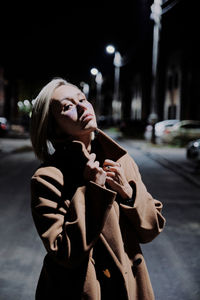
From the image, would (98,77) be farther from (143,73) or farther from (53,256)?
(53,256)

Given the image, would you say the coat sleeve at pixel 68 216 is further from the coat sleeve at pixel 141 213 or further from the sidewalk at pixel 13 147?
the sidewalk at pixel 13 147

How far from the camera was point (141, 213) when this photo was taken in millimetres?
1820

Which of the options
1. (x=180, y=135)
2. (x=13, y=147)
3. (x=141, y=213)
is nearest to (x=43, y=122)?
(x=141, y=213)

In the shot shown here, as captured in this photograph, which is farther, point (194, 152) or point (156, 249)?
point (194, 152)

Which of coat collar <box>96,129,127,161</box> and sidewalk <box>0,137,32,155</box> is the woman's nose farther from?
sidewalk <box>0,137,32,155</box>

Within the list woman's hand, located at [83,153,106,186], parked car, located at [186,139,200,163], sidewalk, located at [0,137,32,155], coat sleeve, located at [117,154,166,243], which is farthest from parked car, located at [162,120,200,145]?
woman's hand, located at [83,153,106,186]

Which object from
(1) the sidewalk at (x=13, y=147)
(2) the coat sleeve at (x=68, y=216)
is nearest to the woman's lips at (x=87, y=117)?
(2) the coat sleeve at (x=68, y=216)

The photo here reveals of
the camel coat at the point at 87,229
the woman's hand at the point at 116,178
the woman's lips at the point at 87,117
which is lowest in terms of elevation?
the camel coat at the point at 87,229

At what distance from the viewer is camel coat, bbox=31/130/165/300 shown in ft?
5.38

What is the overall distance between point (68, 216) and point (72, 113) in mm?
426

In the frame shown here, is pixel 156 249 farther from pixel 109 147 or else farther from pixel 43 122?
pixel 43 122

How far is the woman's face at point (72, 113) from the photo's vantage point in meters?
1.79

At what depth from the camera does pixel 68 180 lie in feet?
5.75

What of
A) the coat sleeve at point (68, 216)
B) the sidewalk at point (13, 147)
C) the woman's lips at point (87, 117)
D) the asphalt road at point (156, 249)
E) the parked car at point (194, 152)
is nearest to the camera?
the coat sleeve at point (68, 216)
